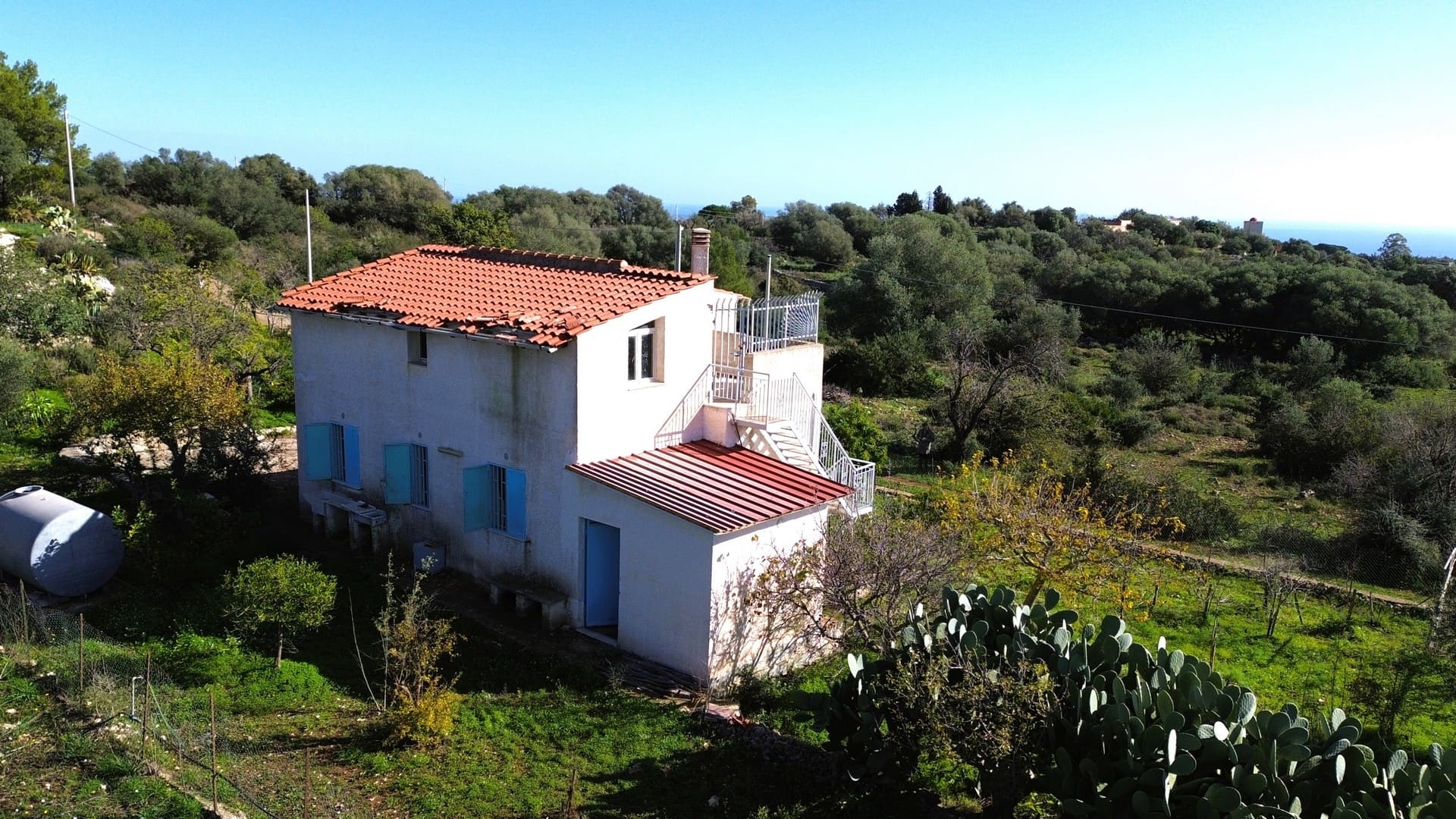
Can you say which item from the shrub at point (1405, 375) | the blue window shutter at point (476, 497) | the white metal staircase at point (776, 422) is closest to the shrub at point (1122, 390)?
the shrub at point (1405, 375)

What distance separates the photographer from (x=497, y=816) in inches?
359

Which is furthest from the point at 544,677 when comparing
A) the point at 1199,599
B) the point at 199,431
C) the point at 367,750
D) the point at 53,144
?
the point at 53,144

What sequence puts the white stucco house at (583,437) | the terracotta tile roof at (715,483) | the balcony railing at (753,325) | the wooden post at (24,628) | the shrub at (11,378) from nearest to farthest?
the wooden post at (24,628) < the terracotta tile roof at (715,483) < the white stucco house at (583,437) < the balcony railing at (753,325) < the shrub at (11,378)

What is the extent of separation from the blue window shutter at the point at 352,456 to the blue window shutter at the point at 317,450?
33 centimetres

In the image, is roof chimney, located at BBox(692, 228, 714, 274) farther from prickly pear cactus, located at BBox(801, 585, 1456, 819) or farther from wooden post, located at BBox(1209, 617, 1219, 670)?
wooden post, located at BBox(1209, 617, 1219, 670)

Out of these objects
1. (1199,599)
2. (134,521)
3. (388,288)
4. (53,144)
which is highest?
(53,144)

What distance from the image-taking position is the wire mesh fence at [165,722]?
29.5ft

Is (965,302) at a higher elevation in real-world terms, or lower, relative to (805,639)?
higher

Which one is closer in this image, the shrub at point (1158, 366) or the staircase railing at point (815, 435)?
the staircase railing at point (815, 435)

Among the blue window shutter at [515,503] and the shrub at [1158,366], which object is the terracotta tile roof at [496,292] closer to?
the blue window shutter at [515,503]

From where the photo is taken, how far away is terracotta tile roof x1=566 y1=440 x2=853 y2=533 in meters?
12.0

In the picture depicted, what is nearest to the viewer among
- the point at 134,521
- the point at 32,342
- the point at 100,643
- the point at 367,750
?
the point at 367,750

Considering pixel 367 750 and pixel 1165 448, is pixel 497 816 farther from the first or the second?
pixel 1165 448

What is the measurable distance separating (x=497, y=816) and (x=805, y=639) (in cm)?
503
